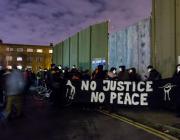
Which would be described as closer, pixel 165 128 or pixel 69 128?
pixel 165 128

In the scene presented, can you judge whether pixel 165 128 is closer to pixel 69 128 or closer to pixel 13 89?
pixel 69 128

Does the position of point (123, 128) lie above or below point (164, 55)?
below

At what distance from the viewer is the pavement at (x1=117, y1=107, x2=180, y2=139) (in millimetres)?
11100

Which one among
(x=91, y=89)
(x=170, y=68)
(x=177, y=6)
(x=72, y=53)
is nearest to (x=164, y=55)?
(x=170, y=68)

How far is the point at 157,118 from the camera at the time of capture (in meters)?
13.1

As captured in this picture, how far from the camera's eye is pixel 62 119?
1360 centimetres

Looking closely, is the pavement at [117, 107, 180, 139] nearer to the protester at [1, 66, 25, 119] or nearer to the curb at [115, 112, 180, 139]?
the curb at [115, 112, 180, 139]

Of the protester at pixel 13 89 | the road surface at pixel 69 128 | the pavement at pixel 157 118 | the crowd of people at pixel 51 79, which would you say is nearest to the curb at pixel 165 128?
the pavement at pixel 157 118

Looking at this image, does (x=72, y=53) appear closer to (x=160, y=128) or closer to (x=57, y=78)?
(x=57, y=78)

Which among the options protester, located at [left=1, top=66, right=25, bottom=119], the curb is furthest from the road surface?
the curb

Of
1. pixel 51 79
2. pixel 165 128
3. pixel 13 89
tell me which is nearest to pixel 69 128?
pixel 165 128

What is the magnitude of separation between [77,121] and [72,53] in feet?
73.9

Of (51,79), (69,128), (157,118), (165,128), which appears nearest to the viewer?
(165,128)

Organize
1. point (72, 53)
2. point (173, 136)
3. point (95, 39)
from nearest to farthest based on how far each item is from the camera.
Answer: point (173, 136) → point (95, 39) → point (72, 53)
